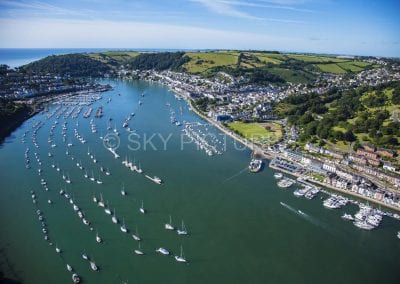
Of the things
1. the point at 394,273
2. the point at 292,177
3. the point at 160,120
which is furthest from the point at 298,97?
the point at 394,273

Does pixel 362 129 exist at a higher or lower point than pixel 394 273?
higher

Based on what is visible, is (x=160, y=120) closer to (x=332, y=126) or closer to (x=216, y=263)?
(x=332, y=126)

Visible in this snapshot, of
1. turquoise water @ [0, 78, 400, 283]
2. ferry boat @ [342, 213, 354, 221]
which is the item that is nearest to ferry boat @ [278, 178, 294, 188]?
turquoise water @ [0, 78, 400, 283]

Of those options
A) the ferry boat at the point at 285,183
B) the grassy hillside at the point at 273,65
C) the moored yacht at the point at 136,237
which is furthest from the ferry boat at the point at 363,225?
the grassy hillside at the point at 273,65

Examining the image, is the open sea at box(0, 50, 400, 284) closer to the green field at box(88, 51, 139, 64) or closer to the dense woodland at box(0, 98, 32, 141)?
the dense woodland at box(0, 98, 32, 141)

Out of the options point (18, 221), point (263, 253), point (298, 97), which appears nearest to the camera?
point (263, 253)

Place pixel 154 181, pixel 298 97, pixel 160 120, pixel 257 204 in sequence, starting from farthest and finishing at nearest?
pixel 298 97
pixel 160 120
pixel 154 181
pixel 257 204
